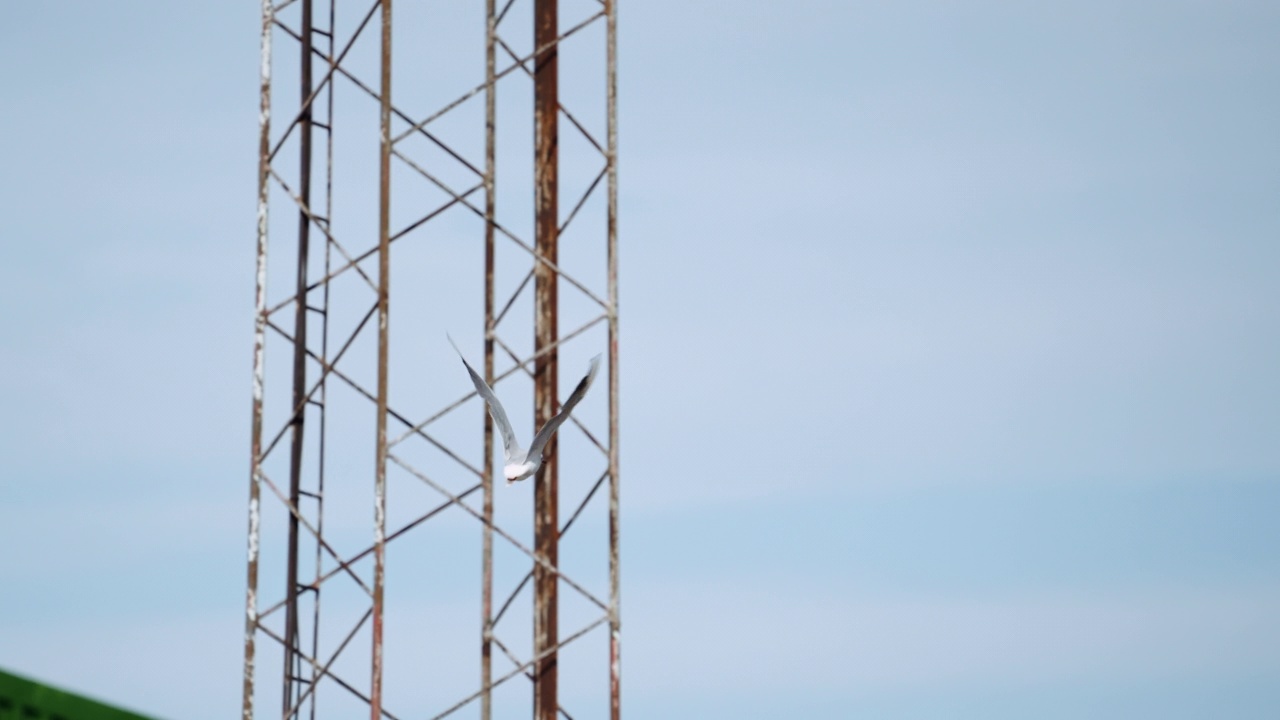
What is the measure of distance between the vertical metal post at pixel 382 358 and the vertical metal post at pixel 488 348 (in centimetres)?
73

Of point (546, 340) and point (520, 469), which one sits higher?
point (546, 340)

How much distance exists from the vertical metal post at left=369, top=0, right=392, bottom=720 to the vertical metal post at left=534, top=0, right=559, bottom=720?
1.17m

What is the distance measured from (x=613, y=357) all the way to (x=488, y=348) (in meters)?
0.93

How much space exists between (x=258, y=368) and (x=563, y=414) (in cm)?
233

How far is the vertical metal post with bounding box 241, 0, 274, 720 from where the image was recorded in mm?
14688

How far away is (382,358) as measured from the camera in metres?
14.6

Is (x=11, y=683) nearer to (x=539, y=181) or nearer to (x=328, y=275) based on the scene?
(x=328, y=275)

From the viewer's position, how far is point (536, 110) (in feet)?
50.5

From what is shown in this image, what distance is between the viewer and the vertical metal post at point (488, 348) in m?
14.6

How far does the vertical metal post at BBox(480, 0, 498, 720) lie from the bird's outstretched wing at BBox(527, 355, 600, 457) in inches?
15.4

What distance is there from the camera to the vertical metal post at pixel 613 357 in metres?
14.7

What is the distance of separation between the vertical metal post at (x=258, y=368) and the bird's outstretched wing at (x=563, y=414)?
6.78ft

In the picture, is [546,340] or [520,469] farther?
[546,340]

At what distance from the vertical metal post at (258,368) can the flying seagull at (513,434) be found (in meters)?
1.63
